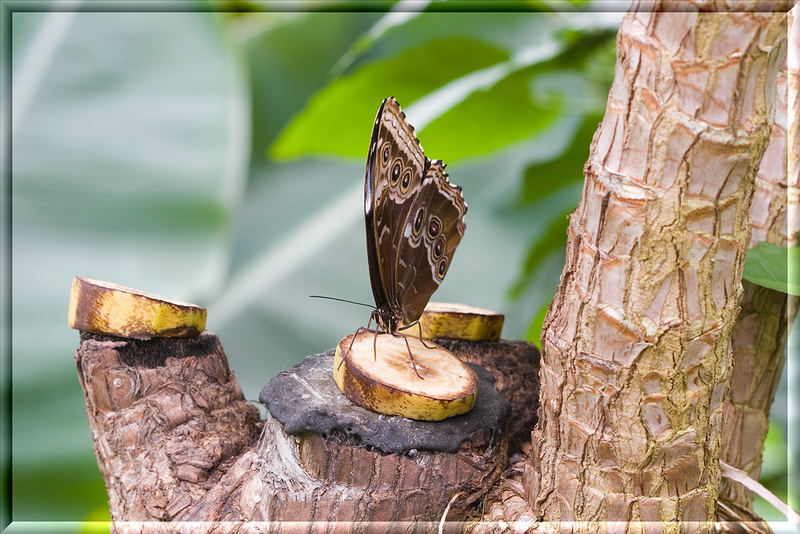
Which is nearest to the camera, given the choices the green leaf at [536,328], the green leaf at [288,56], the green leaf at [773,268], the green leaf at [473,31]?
the green leaf at [773,268]

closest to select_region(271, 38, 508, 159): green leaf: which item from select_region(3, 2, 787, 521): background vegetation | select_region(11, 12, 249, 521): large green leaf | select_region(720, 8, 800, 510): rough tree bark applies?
select_region(3, 2, 787, 521): background vegetation

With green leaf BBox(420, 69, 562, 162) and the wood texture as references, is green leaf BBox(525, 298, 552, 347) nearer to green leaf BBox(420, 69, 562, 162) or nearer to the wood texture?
the wood texture

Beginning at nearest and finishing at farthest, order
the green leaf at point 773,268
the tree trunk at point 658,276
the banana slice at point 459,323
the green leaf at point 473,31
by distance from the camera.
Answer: the tree trunk at point 658,276 → the green leaf at point 773,268 → the banana slice at point 459,323 → the green leaf at point 473,31

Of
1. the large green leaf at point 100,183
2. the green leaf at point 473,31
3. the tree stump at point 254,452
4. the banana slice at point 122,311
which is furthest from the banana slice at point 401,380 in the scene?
the green leaf at point 473,31

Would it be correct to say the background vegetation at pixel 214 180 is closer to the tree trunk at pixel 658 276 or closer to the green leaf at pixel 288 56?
the green leaf at pixel 288 56

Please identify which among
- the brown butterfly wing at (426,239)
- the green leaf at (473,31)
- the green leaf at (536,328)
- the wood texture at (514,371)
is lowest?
the wood texture at (514,371)

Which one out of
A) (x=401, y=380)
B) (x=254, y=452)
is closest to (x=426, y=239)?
(x=401, y=380)

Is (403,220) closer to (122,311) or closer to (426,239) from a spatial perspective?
(426,239)
